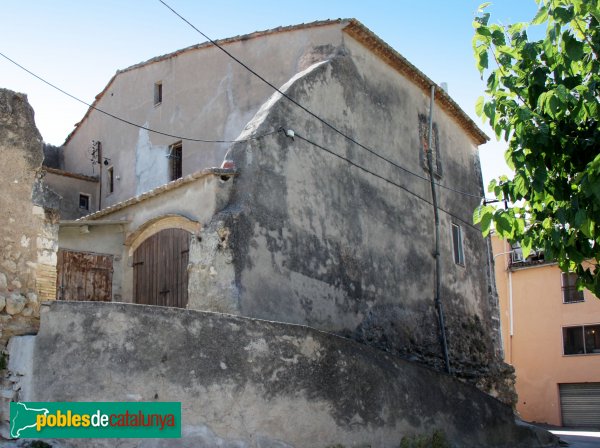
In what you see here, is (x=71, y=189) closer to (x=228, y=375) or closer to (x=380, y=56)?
(x=380, y=56)

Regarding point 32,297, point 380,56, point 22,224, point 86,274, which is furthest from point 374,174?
point 32,297

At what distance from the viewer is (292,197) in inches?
499

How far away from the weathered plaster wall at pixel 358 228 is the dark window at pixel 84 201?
8363 mm

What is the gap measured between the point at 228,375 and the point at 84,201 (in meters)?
12.5

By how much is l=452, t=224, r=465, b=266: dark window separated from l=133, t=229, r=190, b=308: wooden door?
783 centimetres

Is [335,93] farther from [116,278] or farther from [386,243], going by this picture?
[116,278]

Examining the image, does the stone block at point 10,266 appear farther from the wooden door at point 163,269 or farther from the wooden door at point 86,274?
the wooden door at point 86,274

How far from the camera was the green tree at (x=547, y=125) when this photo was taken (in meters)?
7.55

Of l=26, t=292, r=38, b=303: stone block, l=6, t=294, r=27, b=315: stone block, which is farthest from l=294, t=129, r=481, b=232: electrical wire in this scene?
l=6, t=294, r=27, b=315: stone block

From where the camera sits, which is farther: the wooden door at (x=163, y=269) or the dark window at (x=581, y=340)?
the dark window at (x=581, y=340)

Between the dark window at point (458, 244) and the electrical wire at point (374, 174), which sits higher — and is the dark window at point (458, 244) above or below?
below

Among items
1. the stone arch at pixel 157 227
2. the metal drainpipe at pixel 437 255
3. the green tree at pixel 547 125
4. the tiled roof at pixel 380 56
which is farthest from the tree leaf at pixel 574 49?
the metal drainpipe at pixel 437 255

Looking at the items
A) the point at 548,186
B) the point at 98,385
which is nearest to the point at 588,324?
the point at 548,186

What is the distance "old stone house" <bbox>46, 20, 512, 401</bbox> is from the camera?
1202 centimetres
